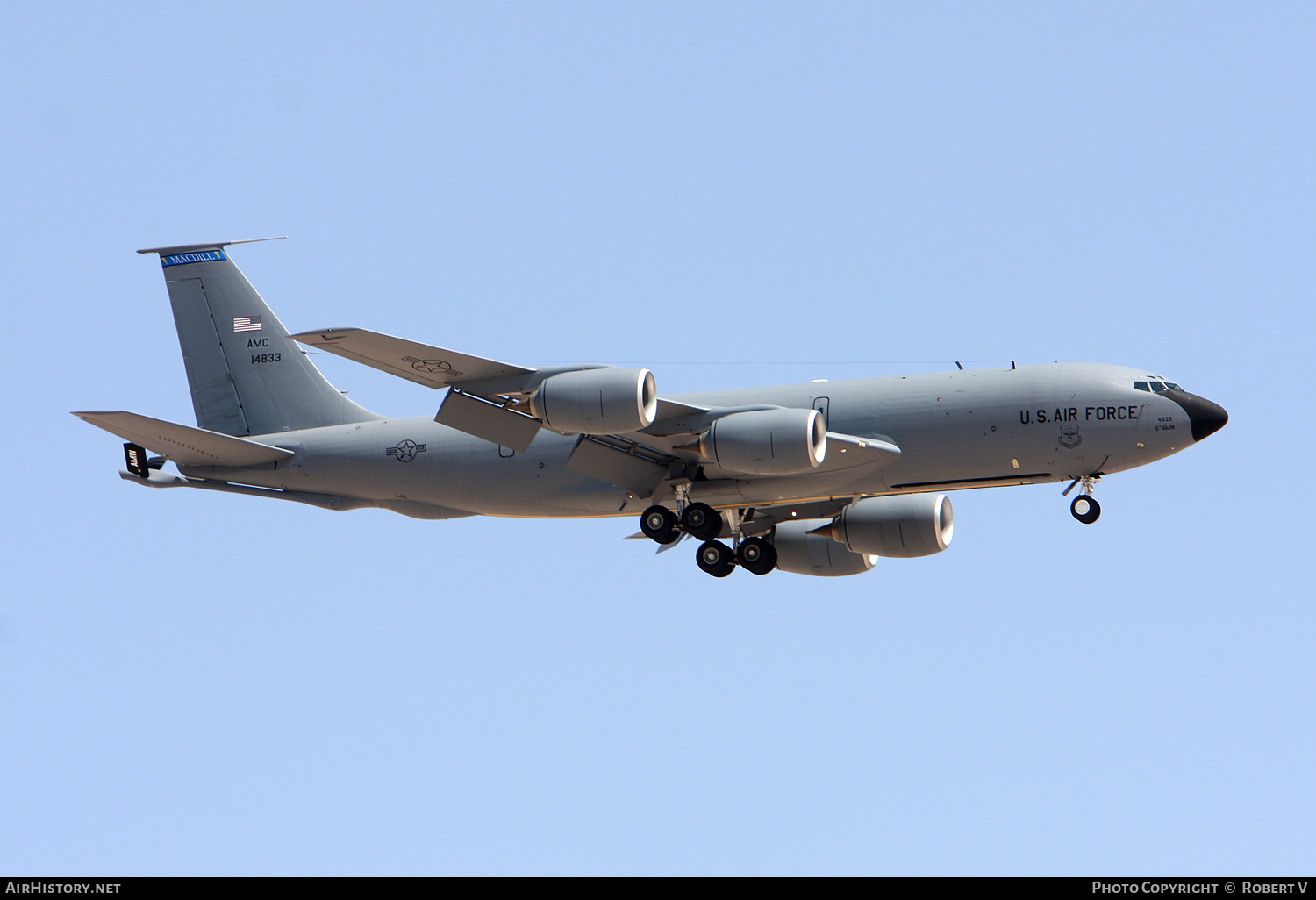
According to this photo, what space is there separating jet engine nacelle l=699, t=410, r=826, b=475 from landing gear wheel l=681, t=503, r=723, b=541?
7.83 feet

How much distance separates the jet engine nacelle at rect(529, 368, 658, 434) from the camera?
29.9m

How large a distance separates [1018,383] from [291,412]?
18817mm

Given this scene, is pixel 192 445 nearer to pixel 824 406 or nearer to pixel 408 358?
pixel 408 358

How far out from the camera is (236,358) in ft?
131

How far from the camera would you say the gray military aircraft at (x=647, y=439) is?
3120 centimetres

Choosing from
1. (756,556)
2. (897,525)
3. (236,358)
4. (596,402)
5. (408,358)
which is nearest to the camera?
(596,402)

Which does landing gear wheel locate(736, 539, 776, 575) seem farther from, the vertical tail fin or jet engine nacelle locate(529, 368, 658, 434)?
the vertical tail fin

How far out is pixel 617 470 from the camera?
3431 centimetres

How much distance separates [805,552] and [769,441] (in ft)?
32.3

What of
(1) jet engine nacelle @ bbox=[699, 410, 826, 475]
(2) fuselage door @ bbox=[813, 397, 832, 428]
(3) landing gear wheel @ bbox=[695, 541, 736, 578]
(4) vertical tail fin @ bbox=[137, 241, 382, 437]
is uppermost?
(4) vertical tail fin @ bbox=[137, 241, 382, 437]

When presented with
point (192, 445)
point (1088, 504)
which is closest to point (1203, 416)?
Answer: point (1088, 504)

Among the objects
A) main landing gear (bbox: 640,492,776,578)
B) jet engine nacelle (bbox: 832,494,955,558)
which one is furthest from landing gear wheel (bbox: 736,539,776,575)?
jet engine nacelle (bbox: 832,494,955,558)
